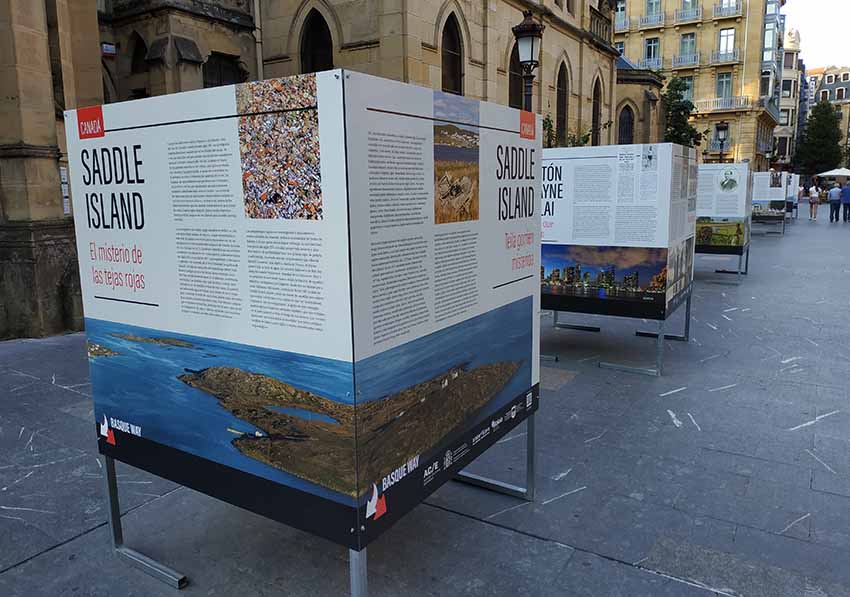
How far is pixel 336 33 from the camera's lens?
15.5 metres

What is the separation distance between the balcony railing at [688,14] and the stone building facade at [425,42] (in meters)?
44.2

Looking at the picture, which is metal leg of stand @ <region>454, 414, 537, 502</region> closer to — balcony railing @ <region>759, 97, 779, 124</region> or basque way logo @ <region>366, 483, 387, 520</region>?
basque way logo @ <region>366, 483, 387, 520</region>

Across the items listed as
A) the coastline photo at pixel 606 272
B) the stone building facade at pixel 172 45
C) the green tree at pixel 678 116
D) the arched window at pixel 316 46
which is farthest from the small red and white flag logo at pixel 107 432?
the green tree at pixel 678 116

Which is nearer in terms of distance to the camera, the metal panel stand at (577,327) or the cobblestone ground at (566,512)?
the cobblestone ground at (566,512)

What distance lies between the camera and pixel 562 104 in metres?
26.1

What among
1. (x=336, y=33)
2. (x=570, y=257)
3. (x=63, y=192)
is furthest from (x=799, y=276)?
(x=63, y=192)

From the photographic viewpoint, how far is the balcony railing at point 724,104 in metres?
61.6

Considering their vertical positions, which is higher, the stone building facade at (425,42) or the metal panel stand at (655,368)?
the stone building facade at (425,42)

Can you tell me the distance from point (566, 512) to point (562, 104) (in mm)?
23923

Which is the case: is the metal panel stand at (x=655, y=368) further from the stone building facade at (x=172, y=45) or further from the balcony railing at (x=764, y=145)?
the balcony railing at (x=764, y=145)

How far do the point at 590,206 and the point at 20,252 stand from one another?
26.3 feet

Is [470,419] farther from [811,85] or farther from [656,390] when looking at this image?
[811,85]

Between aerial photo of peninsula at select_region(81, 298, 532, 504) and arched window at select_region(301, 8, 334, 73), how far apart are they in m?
14.0

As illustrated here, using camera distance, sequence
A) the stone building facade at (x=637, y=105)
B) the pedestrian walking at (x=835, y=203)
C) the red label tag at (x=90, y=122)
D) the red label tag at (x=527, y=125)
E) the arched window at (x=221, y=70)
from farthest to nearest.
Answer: the stone building facade at (x=637, y=105), the pedestrian walking at (x=835, y=203), the arched window at (x=221, y=70), the red label tag at (x=527, y=125), the red label tag at (x=90, y=122)
